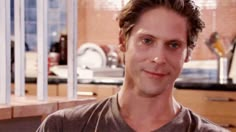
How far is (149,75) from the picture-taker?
1.11 meters

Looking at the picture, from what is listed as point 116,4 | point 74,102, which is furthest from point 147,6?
point 116,4

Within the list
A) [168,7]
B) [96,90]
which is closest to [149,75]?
[168,7]

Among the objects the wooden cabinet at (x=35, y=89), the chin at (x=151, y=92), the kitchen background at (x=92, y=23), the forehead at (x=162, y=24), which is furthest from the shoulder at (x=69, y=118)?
the kitchen background at (x=92, y=23)

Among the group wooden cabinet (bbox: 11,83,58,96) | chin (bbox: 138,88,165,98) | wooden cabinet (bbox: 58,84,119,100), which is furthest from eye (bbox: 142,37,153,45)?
wooden cabinet (bbox: 11,83,58,96)

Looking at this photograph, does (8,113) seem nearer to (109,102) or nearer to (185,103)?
(109,102)

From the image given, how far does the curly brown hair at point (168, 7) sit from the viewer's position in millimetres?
1132

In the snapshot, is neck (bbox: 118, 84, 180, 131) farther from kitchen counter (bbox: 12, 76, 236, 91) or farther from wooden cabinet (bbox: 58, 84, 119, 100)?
wooden cabinet (bbox: 58, 84, 119, 100)

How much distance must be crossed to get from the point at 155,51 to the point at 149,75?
2.3 inches

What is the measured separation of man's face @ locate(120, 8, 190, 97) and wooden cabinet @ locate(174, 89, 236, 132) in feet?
6.04

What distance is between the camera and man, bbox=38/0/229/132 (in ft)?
3.66

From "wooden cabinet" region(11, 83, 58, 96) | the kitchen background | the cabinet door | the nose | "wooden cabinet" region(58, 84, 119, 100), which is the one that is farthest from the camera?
the kitchen background

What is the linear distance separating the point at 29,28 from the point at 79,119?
2.86 m

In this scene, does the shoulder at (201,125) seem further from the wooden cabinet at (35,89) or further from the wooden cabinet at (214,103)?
the wooden cabinet at (35,89)

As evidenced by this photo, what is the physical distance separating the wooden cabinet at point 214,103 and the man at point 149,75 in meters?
1.75
